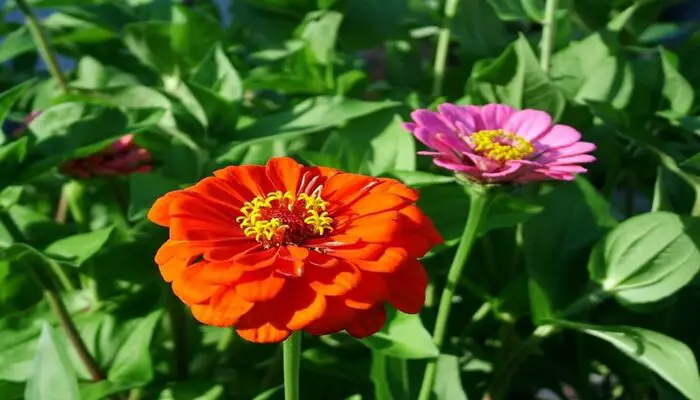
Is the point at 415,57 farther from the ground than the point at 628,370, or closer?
farther from the ground

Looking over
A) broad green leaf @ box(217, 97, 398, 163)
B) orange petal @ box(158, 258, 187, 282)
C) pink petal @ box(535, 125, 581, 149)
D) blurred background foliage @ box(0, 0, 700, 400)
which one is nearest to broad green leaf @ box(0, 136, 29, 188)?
blurred background foliage @ box(0, 0, 700, 400)

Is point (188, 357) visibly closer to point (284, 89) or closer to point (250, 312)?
point (284, 89)

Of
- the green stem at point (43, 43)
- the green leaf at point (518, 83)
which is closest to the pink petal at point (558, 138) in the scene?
the green leaf at point (518, 83)

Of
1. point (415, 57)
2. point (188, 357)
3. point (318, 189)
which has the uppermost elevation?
point (318, 189)

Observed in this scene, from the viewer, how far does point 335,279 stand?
386mm

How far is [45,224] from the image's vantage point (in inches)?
28.9

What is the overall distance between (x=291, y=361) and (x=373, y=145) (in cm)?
30

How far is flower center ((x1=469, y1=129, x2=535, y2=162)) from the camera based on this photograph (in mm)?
542

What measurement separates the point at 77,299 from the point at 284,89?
26cm

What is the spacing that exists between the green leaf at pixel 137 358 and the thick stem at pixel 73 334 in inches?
0.5

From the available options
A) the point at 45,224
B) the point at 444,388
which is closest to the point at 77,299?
the point at 45,224

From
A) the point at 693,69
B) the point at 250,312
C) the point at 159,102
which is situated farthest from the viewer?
the point at 693,69

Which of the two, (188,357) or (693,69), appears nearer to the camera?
(188,357)

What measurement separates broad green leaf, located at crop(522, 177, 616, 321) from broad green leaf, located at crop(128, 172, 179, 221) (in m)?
0.29
